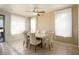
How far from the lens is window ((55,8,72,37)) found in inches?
111

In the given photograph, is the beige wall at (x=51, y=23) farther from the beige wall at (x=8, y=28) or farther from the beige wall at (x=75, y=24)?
the beige wall at (x=8, y=28)

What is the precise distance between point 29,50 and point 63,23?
129 centimetres

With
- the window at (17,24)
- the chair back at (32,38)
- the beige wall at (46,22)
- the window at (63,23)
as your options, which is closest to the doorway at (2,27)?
the window at (17,24)

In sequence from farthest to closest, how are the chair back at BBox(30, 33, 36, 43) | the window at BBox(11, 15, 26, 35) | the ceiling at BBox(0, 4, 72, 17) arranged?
the chair back at BBox(30, 33, 36, 43)
the window at BBox(11, 15, 26, 35)
the ceiling at BBox(0, 4, 72, 17)

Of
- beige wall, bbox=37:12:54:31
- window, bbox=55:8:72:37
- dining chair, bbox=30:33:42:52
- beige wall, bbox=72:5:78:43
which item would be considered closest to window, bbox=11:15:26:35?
dining chair, bbox=30:33:42:52

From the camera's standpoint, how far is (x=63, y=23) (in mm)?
2857

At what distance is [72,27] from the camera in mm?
2828

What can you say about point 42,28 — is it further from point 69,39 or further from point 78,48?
point 78,48

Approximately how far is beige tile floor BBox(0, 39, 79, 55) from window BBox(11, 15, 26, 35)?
304mm

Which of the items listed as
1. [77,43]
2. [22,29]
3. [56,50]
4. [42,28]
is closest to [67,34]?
[77,43]

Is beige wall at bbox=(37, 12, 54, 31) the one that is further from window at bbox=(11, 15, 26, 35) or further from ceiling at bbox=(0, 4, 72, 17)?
window at bbox=(11, 15, 26, 35)

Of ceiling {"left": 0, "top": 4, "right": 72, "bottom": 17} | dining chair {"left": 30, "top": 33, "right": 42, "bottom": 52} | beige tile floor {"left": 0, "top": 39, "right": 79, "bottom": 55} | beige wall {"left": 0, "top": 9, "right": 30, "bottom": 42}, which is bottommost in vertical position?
beige tile floor {"left": 0, "top": 39, "right": 79, "bottom": 55}
